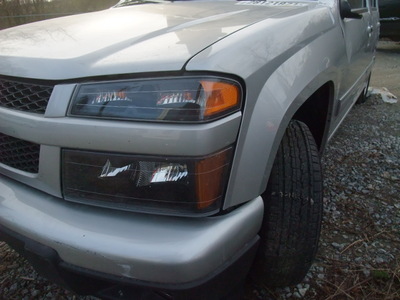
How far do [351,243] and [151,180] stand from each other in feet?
4.52

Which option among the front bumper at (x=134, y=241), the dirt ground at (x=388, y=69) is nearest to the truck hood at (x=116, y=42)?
the front bumper at (x=134, y=241)

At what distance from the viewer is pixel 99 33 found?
1.52 m

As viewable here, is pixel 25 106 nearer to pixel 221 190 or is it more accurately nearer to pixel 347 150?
pixel 221 190

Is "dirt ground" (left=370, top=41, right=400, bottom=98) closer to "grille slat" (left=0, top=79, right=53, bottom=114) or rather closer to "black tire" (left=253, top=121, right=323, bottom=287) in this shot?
"black tire" (left=253, top=121, right=323, bottom=287)

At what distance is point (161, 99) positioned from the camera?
3.77 feet

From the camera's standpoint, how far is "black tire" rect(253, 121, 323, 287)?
4.78ft

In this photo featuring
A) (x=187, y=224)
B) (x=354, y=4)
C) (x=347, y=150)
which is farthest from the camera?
(x=347, y=150)

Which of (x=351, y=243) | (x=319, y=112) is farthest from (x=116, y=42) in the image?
(x=351, y=243)

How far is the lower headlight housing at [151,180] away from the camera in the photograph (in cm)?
114

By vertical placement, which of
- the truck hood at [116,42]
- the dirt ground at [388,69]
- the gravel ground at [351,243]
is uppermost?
the truck hood at [116,42]

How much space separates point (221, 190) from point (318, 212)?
58cm

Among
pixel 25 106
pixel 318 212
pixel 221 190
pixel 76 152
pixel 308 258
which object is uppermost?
pixel 25 106

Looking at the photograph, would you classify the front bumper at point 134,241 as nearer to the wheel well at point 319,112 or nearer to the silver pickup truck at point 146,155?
the silver pickup truck at point 146,155

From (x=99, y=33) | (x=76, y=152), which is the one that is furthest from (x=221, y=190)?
(x=99, y=33)
